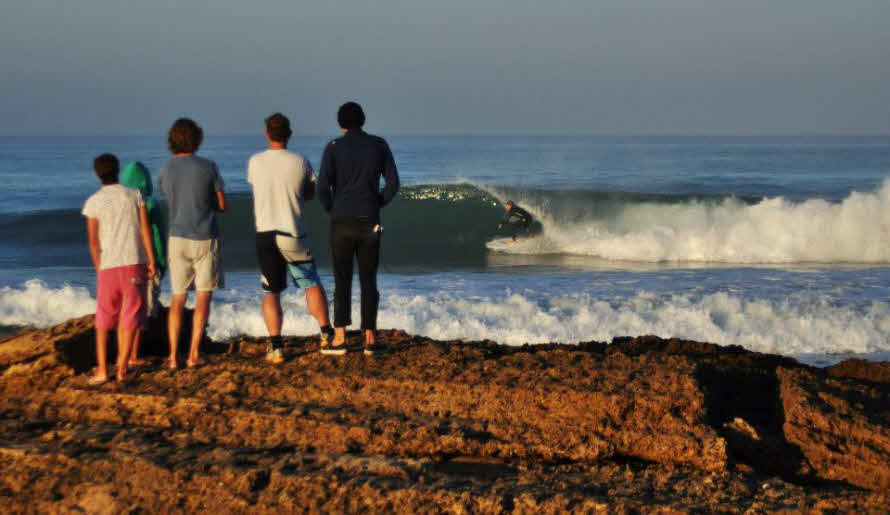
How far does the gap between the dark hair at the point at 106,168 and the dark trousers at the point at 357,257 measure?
4.66 ft

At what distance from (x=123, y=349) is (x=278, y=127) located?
1.74 meters

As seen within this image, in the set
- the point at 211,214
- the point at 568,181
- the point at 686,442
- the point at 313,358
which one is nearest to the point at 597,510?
the point at 686,442

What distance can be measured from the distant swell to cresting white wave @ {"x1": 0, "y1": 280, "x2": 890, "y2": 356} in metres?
5.86

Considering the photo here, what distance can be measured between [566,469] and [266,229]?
2.58 metres

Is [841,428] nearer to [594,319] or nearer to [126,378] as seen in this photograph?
[126,378]

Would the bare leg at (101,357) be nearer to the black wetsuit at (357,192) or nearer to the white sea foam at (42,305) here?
the black wetsuit at (357,192)

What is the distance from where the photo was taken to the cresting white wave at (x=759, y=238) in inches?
734

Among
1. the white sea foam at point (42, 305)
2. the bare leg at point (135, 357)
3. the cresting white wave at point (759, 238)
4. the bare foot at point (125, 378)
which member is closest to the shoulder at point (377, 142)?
the bare leg at point (135, 357)

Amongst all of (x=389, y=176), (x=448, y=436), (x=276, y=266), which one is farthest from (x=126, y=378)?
(x=448, y=436)

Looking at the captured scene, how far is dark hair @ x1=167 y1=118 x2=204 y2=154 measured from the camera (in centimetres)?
553

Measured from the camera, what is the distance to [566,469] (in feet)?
14.1

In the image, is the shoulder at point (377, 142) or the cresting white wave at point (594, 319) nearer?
the shoulder at point (377, 142)

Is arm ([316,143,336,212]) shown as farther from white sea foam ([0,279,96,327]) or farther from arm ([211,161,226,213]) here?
white sea foam ([0,279,96,327])

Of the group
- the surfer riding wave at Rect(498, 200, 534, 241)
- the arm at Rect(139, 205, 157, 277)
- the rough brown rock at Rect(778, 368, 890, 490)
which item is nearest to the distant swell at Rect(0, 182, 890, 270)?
the surfer riding wave at Rect(498, 200, 534, 241)
